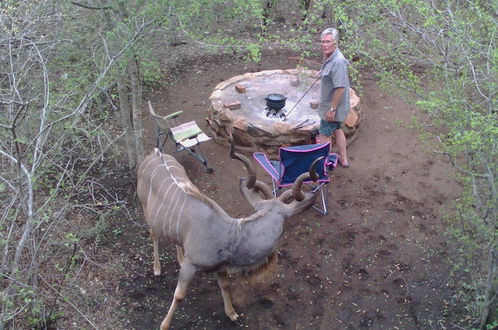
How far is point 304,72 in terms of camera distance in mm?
7949

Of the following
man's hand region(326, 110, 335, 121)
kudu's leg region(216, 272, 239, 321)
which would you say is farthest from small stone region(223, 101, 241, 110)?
kudu's leg region(216, 272, 239, 321)

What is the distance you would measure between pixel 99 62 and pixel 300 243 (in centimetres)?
295

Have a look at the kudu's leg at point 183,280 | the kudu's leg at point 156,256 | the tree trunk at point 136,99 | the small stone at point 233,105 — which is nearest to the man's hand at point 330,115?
the small stone at point 233,105

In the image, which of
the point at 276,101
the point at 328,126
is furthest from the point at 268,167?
the point at 276,101

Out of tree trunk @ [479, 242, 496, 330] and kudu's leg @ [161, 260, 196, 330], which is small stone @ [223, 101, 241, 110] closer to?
kudu's leg @ [161, 260, 196, 330]

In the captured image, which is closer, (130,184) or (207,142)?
(130,184)

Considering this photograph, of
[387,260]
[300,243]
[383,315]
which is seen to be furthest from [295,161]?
[383,315]

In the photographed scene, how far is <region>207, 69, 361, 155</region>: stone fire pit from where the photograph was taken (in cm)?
687

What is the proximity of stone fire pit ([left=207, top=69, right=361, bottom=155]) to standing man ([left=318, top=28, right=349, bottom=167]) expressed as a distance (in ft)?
1.42

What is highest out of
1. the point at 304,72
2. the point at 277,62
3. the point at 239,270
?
the point at 239,270

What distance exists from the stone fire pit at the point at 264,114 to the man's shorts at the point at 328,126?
0.40 metres

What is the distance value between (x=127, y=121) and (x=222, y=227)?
8.03 ft

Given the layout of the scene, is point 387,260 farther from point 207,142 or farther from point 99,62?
point 99,62

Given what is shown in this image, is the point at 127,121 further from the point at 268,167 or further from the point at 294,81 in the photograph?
the point at 294,81
